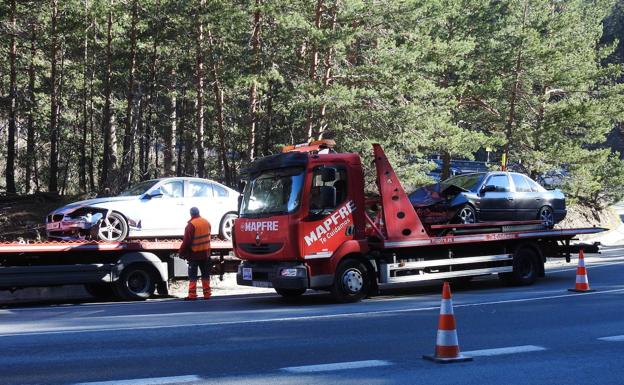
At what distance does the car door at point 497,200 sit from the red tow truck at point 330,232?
163 cm

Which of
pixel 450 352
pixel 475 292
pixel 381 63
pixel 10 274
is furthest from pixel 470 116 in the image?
pixel 450 352

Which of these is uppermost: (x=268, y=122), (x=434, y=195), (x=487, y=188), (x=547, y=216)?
(x=268, y=122)

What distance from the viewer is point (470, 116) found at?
35.4 m

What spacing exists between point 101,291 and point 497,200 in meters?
9.19

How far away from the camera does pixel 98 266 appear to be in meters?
14.4

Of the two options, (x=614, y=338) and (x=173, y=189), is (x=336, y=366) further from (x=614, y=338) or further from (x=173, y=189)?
(x=173, y=189)

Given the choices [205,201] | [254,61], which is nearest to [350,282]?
[205,201]

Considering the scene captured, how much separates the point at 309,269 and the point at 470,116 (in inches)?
962

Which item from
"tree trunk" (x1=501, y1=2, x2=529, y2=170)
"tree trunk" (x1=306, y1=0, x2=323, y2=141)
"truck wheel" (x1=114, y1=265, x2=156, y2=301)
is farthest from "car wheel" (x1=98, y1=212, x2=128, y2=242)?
"tree trunk" (x1=501, y1=2, x2=529, y2=170)

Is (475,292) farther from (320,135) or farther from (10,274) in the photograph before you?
(320,135)

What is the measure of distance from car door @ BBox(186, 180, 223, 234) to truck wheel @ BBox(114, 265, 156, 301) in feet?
6.51

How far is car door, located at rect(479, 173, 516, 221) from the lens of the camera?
54.1 feet

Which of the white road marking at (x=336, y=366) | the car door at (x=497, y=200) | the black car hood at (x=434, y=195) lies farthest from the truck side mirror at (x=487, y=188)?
the white road marking at (x=336, y=366)

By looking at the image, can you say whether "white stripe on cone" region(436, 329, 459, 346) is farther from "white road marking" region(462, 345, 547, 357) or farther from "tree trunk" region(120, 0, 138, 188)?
"tree trunk" region(120, 0, 138, 188)
